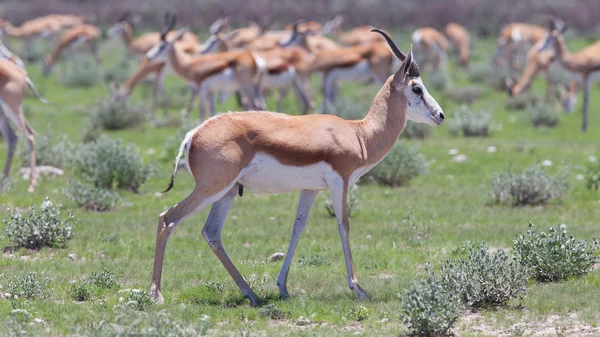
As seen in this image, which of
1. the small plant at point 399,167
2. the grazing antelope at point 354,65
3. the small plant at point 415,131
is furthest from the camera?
the grazing antelope at point 354,65

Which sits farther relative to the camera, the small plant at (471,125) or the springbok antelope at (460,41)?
the springbok antelope at (460,41)

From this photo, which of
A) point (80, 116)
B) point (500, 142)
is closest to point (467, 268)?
point (500, 142)

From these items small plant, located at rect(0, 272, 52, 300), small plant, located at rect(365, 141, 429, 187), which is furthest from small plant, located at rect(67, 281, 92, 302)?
small plant, located at rect(365, 141, 429, 187)

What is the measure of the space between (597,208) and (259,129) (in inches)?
250

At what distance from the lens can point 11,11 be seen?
55.5 m

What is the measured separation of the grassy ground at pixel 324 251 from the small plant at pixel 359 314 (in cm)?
2

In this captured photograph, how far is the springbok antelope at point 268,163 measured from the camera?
24.1 feet

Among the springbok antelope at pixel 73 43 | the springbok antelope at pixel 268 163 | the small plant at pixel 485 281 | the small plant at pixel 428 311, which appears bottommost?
the springbok antelope at pixel 73 43

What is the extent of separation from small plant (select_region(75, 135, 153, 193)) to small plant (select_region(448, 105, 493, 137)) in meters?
7.53

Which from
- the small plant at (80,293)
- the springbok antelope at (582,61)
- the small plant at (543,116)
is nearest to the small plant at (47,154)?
the small plant at (80,293)

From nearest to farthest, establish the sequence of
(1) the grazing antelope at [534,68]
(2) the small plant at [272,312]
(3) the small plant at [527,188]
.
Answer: (2) the small plant at [272,312] → (3) the small plant at [527,188] → (1) the grazing antelope at [534,68]

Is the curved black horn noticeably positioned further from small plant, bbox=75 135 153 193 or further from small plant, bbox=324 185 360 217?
small plant, bbox=75 135 153 193

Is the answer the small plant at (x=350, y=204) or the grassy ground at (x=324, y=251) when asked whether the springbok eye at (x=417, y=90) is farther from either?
the small plant at (x=350, y=204)

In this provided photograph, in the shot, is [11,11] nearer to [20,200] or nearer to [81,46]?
[81,46]
